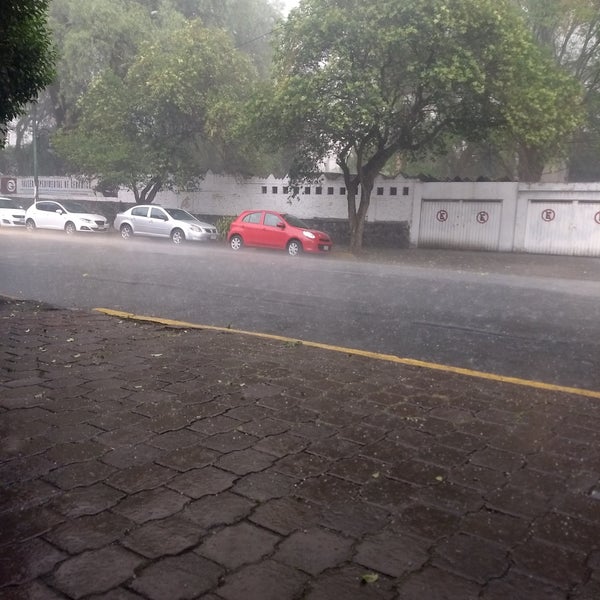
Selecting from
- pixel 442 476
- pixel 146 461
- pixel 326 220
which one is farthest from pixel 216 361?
pixel 326 220

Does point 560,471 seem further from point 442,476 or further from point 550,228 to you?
point 550,228

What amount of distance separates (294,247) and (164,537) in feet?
54.3

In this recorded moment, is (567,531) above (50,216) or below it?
below

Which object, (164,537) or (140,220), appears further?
(140,220)

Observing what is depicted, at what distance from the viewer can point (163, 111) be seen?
2336 centimetres

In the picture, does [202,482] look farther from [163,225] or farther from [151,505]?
[163,225]

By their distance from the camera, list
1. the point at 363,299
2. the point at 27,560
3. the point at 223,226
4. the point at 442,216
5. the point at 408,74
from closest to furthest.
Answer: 1. the point at 27,560
2. the point at 363,299
3. the point at 408,74
4. the point at 442,216
5. the point at 223,226

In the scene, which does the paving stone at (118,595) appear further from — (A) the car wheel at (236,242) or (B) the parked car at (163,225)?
(B) the parked car at (163,225)

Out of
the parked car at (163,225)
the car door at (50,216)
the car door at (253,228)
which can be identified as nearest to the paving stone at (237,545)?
the car door at (253,228)

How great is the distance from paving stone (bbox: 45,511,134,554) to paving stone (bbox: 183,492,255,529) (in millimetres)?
298

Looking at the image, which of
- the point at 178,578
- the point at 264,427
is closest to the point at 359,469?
the point at 264,427

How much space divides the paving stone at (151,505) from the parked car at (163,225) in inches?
Result: 760

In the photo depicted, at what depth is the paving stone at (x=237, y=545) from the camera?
271 centimetres

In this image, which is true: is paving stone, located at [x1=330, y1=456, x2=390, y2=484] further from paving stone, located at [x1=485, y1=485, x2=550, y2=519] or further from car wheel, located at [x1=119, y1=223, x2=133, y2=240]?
car wheel, located at [x1=119, y1=223, x2=133, y2=240]
